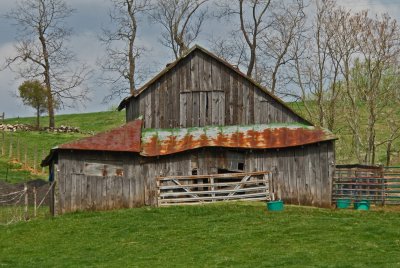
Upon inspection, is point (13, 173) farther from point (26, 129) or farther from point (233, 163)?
point (233, 163)

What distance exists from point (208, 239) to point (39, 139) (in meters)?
37.7

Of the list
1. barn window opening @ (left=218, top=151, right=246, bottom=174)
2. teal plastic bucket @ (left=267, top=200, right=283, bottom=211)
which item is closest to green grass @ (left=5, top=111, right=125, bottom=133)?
barn window opening @ (left=218, top=151, right=246, bottom=174)

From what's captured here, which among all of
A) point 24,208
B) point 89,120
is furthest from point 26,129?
point 24,208

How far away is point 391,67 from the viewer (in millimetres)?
45250

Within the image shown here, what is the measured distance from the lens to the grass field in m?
18.0

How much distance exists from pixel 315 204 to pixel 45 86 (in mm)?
39755

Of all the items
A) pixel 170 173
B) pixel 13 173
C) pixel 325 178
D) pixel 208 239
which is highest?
pixel 13 173

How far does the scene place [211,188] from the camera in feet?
99.3

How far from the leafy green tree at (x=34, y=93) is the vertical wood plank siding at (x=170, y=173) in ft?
114

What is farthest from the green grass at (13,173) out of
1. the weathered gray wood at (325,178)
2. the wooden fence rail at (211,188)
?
the weathered gray wood at (325,178)

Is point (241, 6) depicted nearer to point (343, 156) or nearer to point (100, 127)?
point (343, 156)

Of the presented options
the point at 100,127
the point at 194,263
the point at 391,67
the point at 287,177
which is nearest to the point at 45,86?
the point at 100,127

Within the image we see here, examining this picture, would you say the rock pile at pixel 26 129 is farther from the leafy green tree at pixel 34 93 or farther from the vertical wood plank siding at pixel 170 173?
the vertical wood plank siding at pixel 170 173

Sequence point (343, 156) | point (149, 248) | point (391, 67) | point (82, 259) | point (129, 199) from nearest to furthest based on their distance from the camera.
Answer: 1. point (82, 259)
2. point (149, 248)
3. point (129, 199)
4. point (391, 67)
5. point (343, 156)
